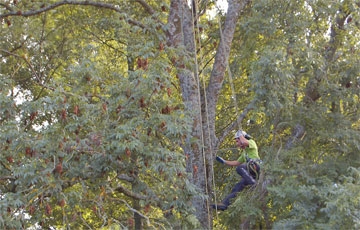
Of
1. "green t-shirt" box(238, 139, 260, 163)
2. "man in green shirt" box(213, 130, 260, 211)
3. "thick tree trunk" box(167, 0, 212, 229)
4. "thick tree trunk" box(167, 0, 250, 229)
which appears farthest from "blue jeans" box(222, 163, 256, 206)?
"thick tree trunk" box(167, 0, 212, 229)

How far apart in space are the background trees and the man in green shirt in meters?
0.18

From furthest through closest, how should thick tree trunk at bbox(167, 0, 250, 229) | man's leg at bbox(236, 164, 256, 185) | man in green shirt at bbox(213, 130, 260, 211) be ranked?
thick tree trunk at bbox(167, 0, 250, 229), man's leg at bbox(236, 164, 256, 185), man in green shirt at bbox(213, 130, 260, 211)

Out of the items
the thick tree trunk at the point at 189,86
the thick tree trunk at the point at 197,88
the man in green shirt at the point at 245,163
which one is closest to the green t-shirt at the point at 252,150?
the man in green shirt at the point at 245,163

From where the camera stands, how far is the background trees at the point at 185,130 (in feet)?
21.8

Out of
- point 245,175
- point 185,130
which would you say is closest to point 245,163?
point 245,175

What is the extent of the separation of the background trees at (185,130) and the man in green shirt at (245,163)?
0.60ft

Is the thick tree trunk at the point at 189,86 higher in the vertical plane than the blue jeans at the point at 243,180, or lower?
higher

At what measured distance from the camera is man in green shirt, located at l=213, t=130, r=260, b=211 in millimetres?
7789

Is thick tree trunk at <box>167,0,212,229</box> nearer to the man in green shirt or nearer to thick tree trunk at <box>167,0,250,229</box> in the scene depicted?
thick tree trunk at <box>167,0,250,229</box>

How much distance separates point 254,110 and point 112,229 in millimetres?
2114

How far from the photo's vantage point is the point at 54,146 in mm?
6598

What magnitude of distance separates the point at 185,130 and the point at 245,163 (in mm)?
1344

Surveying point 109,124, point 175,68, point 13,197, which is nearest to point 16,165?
point 13,197

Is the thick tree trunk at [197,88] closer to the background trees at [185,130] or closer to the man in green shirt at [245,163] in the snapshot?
the background trees at [185,130]
